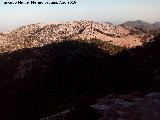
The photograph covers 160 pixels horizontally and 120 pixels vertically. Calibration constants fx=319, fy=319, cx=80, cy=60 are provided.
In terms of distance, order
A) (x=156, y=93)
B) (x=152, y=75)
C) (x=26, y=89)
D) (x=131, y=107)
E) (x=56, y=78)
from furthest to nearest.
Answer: (x=56, y=78) < (x=26, y=89) < (x=152, y=75) < (x=156, y=93) < (x=131, y=107)

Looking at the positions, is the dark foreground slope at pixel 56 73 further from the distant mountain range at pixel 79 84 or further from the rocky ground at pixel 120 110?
the rocky ground at pixel 120 110

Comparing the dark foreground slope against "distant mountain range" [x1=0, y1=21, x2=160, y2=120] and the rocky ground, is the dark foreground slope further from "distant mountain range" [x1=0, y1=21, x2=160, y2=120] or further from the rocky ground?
the rocky ground

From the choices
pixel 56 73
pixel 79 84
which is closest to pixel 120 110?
pixel 79 84

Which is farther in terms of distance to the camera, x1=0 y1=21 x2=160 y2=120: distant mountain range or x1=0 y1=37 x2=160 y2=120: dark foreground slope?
x1=0 y1=37 x2=160 y2=120: dark foreground slope

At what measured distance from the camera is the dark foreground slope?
4641 cm

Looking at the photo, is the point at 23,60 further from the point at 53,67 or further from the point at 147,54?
the point at 147,54

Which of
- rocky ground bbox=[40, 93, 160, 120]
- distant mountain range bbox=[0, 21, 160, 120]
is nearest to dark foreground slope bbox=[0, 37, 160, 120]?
distant mountain range bbox=[0, 21, 160, 120]

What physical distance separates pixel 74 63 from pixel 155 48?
102 ft

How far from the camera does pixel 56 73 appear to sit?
75.9 meters

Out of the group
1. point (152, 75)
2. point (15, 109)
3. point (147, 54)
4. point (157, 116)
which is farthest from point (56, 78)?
point (157, 116)

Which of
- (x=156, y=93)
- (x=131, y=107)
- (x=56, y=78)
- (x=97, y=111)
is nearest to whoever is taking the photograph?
(x=97, y=111)

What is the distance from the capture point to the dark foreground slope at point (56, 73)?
46.4 m

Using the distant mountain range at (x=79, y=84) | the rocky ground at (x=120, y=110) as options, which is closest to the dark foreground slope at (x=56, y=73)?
the distant mountain range at (x=79, y=84)

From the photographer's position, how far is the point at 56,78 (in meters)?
73.3
